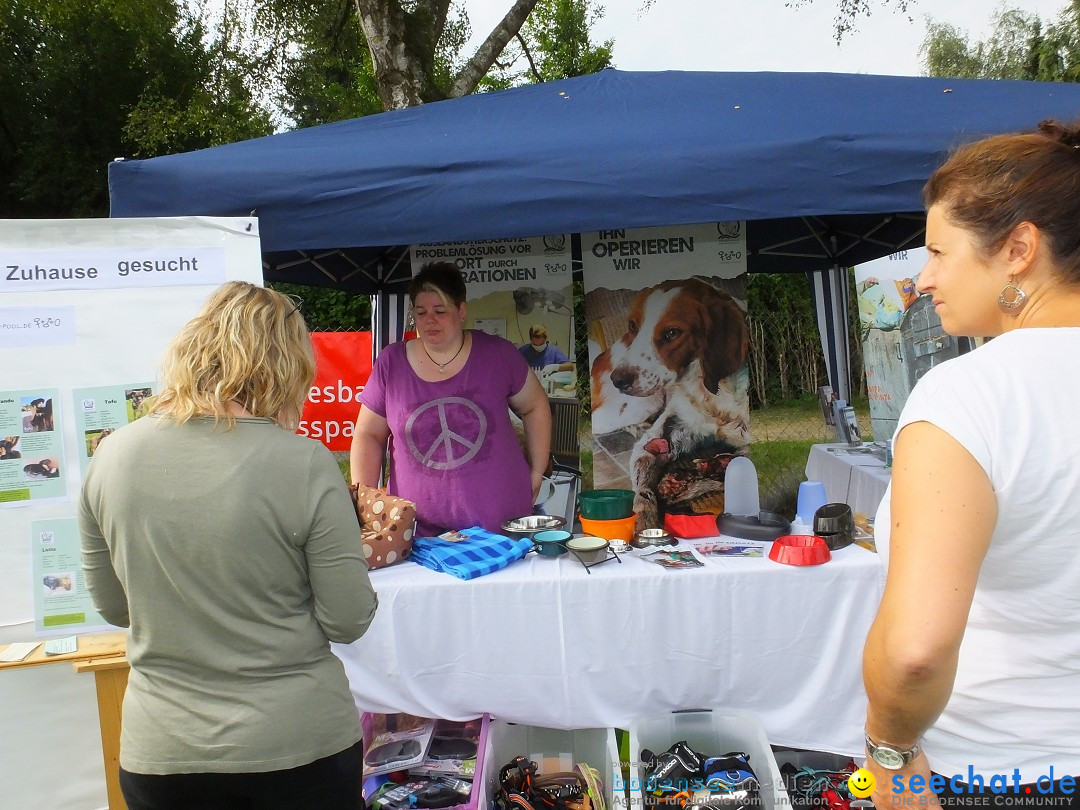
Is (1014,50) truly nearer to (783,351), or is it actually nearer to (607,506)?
(783,351)

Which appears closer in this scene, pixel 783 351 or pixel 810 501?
pixel 810 501

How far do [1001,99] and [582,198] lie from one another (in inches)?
63.5

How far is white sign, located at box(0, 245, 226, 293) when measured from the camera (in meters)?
1.81

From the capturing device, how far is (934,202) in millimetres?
955

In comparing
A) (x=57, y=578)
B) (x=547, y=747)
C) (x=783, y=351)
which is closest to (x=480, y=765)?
(x=547, y=747)

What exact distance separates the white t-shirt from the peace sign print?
5.73ft

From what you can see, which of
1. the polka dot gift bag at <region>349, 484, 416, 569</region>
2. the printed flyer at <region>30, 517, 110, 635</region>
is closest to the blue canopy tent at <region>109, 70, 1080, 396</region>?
the polka dot gift bag at <region>349, 484, 416, 569</region>

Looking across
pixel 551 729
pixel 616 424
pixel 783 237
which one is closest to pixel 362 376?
pixel 616 424

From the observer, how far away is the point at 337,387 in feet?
15.8

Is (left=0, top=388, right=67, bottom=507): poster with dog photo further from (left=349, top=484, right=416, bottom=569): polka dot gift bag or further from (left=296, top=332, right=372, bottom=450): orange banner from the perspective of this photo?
(left=296, top=332, right=372, bottom=450): orange banner

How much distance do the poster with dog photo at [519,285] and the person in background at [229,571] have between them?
242 centimetres

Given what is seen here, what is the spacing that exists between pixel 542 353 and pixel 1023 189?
2910 millimetres

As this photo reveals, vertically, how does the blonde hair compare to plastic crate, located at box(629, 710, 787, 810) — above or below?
above

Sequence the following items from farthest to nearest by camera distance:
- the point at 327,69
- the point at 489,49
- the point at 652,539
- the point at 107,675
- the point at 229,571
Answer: the point at 327,69, the point at 489,49, the point at 652,539, the point at 107,675, the point at 229,571
